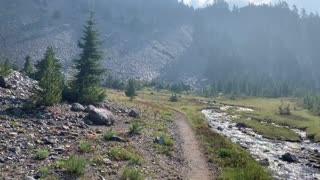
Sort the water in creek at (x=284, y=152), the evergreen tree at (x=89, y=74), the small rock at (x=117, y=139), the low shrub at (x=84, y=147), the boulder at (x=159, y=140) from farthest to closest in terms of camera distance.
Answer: the evergreen tree at (x=89, y=74), the boulder at (x=159, y=140), the water in creek at (x=284, y=152), the small rock at (x=117, y=139), the low shrub at (x=84, y=147)

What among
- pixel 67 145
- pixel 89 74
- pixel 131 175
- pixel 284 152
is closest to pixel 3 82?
pixel 89 74

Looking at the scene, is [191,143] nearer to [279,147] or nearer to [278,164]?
[278,164]

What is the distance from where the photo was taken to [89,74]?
183 ft

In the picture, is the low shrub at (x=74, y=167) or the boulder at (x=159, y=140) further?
the boulder at (x=159, y=140)

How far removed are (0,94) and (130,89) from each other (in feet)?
227

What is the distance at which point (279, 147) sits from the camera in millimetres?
52469

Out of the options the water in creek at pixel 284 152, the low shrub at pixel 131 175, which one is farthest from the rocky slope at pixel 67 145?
the water in creek at pixel 284 152

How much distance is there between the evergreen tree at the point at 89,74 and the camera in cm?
5397

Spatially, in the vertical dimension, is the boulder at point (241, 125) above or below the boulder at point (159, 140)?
below

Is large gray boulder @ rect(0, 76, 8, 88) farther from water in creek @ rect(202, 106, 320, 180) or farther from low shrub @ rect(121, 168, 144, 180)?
water in creek @ rect(202, 106, 320, 180)

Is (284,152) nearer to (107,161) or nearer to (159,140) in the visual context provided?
(159,140)

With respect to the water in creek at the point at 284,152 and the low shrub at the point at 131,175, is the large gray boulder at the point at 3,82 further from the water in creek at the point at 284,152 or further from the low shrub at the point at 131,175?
the water in creek at the point at 284,152

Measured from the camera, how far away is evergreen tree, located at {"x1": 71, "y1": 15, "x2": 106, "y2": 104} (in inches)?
2125

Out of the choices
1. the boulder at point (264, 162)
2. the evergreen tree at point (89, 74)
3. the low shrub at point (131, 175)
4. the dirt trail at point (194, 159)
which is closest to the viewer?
the low shrub at point (131, 175)
